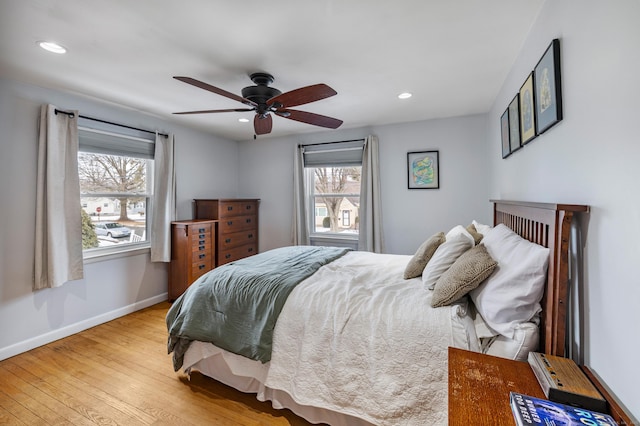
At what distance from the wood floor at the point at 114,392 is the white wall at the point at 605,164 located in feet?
5.14

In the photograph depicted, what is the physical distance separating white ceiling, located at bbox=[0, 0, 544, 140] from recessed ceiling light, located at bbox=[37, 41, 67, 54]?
0.15 ft

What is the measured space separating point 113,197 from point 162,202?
507 millimetres

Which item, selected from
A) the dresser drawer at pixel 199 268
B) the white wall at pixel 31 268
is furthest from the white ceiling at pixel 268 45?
the dresser drawer at pixel 199 268

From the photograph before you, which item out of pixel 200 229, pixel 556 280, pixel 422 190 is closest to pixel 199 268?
→ pixel 200 229

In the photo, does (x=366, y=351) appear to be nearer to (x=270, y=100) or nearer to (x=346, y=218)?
(x=270, y=100)

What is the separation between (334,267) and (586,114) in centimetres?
180

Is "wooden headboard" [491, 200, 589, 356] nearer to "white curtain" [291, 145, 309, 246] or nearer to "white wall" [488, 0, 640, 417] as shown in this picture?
"white wall" [488, 0, 640, 417]

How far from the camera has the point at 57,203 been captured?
8.92 feet

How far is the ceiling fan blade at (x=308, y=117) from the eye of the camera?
2414 mm

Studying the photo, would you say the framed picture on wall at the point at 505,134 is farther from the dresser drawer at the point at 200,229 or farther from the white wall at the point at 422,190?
the dresser drawer at the point at 200,229

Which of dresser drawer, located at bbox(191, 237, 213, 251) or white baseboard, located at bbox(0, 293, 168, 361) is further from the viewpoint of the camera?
dresser drawer, located at bbox(191, 237, 213, 251)

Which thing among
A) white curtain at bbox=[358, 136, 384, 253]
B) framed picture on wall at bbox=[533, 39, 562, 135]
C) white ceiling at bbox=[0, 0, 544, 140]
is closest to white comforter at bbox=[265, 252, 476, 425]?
framed picture on wall at bbox=[533, 39, 562, 135]

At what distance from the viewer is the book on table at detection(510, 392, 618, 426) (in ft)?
2.47

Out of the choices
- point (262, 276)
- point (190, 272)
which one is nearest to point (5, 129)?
point (190, 272)
